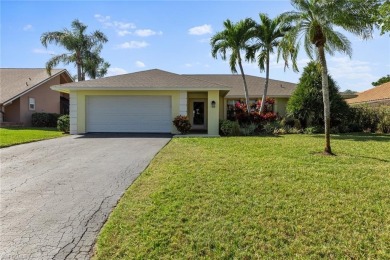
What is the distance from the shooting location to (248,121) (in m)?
18.2

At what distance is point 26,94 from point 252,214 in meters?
25.9

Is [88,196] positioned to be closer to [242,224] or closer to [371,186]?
[242,224]

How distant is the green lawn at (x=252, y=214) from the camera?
346 centimetres

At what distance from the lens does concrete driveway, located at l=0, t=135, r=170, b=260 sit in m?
3.55

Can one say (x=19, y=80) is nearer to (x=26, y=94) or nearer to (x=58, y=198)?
(x=26, y=94)

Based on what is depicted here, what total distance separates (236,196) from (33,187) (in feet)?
13.2

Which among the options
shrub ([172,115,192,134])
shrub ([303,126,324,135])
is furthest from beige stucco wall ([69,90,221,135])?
shrub ([303,126,324,135])

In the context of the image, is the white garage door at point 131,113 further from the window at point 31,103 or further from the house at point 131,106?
the window at point 31,103

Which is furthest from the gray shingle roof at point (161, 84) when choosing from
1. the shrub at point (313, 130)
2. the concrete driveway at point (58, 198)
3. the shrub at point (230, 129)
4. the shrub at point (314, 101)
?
the concrete driveway at point (58, 198)

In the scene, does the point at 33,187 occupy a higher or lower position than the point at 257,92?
lower

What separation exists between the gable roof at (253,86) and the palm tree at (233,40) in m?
3.81

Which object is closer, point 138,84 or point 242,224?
point 242,224

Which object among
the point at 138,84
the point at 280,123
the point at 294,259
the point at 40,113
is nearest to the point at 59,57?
the point at 40,113

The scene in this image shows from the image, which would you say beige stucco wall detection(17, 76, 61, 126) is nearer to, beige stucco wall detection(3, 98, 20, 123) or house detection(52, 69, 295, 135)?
beige stucco wall detection(3, 98, 20, 123)
